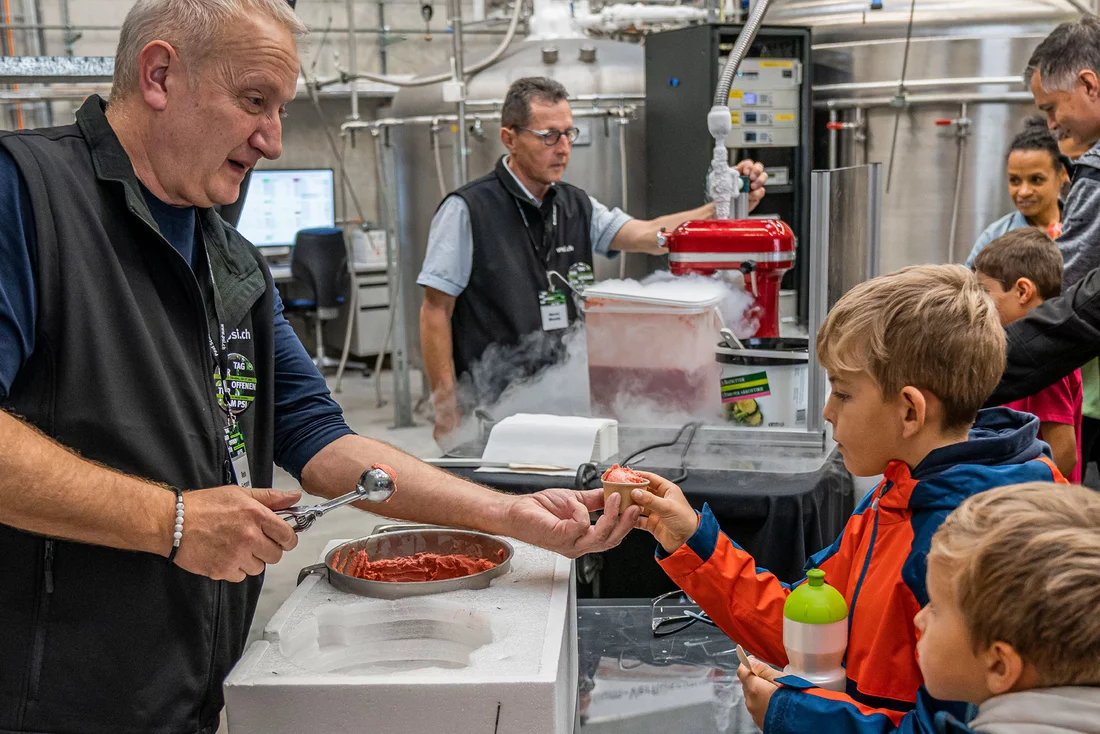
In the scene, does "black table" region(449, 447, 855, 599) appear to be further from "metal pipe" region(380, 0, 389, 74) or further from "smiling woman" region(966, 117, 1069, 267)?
"metal pipe" region(380, 0, 389, 74)

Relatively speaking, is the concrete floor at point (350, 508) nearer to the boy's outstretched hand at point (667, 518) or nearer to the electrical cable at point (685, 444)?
the electrical cable at point (685, 444)

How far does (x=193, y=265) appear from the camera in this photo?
120 centimetres

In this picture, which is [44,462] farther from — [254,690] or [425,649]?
[425,649]

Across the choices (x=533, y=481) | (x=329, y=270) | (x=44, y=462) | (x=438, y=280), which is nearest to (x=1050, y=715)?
(x=44, y=462)

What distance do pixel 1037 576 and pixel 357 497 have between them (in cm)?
66

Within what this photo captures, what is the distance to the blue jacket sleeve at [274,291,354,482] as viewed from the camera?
4.50ft

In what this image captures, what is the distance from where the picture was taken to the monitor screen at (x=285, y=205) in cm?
652

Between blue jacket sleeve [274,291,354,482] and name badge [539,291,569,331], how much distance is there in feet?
5.21

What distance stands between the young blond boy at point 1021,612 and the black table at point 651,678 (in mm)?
388

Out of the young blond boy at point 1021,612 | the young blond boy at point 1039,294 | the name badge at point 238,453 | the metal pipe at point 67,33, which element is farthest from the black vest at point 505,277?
the metal pipe at point 67,33

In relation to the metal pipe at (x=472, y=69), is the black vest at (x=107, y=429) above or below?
below

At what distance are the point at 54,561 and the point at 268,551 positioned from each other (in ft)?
0.70

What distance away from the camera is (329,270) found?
20.8 feet

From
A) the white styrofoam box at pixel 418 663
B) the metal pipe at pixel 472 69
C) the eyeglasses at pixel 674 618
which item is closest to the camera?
the white styrofoam box at pixel 418 663
